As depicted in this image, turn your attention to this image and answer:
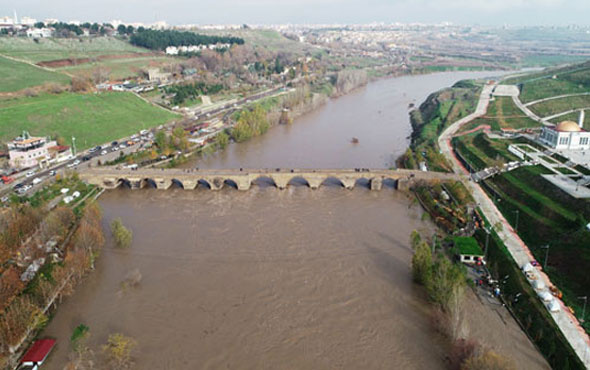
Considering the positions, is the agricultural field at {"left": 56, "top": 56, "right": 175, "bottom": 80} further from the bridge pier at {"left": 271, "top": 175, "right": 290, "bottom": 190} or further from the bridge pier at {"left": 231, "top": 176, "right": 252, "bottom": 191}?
the bridge pier at {"left": 271, "top": 175, "right": 290, "bottom": 190}

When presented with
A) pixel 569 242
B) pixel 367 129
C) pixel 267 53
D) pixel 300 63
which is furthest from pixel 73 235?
pixel 267 53

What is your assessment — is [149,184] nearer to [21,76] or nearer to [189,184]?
[189,184]

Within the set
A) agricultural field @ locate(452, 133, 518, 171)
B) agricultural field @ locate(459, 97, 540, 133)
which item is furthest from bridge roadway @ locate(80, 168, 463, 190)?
agricultural field @ locate(459, 97, 540, 133)

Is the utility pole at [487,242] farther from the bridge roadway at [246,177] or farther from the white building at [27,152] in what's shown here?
the white building at [27,152]

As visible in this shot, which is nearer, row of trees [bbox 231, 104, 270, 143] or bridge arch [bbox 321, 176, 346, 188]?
bridge arch [bbox 321, 176, 346, 188]

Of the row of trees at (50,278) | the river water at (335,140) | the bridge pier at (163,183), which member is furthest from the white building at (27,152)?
the row of trees at (50,278)

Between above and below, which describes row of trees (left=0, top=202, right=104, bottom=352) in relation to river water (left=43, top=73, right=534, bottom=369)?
above

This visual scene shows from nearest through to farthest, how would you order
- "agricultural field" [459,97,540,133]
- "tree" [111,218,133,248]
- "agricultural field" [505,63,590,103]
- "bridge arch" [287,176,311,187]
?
1. "tree" [111,218,133,248]
2. "bridge arch" [287,176,311,187]
3. "agricultural field" [459,97,540,133]
4. "agricultural field" [505,63,590,103]
